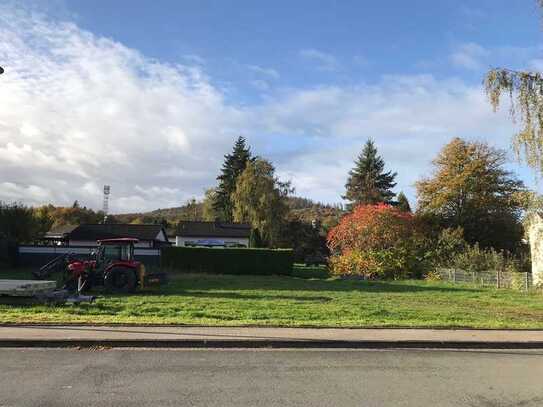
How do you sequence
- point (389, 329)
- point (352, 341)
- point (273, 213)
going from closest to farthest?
point (352, 341) < point (389, 329) < point (273, 213)

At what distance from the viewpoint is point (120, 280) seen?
21734 mm

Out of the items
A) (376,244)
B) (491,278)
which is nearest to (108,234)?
(376,244)

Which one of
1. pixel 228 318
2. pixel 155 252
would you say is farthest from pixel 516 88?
pixel 155 252

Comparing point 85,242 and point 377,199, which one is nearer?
point 85,242

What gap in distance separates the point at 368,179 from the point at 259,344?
6597 centimetres

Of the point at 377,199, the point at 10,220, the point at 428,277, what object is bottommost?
the point at 428,277

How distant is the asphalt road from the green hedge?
29435 mm

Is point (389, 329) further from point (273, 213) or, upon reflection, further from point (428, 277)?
point (273, 213)

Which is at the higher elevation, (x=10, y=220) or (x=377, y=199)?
(x=377, y=199)

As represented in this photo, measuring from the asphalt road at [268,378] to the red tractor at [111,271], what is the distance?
12304 millimetres

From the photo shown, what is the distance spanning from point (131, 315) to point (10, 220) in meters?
36.0

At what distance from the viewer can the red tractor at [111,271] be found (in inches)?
845

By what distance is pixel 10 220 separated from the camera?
147 ft

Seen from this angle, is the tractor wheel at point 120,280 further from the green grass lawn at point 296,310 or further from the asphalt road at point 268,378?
the asphalt road at point 268,378
